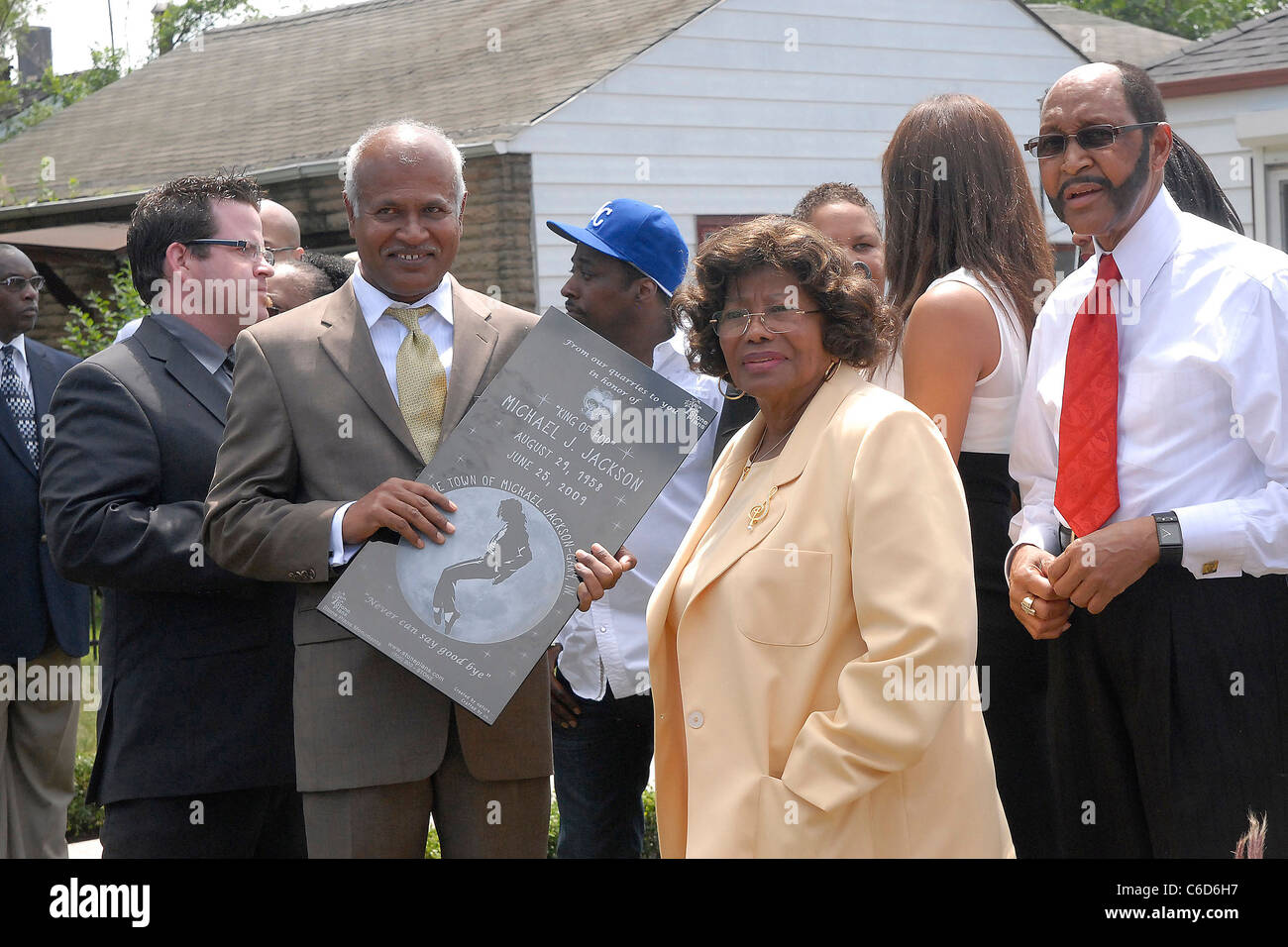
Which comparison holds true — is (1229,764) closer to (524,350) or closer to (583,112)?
(524,350)

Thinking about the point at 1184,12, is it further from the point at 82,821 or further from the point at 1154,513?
the point at 1154,513

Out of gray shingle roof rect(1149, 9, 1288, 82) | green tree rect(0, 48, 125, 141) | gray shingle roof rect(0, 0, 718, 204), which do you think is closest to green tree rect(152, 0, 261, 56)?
green tree rect(0, 48, 125, 141)

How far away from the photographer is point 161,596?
3.81 meters

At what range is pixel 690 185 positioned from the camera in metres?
12.8

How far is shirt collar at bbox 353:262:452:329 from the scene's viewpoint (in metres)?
3.44

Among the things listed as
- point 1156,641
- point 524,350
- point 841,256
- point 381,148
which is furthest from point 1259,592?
point 381,148

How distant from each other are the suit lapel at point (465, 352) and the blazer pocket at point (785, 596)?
2.79 feet

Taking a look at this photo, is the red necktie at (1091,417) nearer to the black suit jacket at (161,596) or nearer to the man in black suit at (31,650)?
the black suit jacket at (161,596)

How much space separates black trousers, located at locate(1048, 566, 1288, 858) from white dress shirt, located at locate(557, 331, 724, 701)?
4.50 feet

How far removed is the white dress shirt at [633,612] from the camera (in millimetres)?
4148

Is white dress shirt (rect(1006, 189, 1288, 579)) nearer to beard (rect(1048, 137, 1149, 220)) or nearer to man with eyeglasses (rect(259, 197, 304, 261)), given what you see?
beard (rect(1048, 137, 1149, 220))

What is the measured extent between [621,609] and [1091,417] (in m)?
1.55

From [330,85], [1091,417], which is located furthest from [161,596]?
[330,85]

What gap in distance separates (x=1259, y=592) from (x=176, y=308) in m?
2.99
